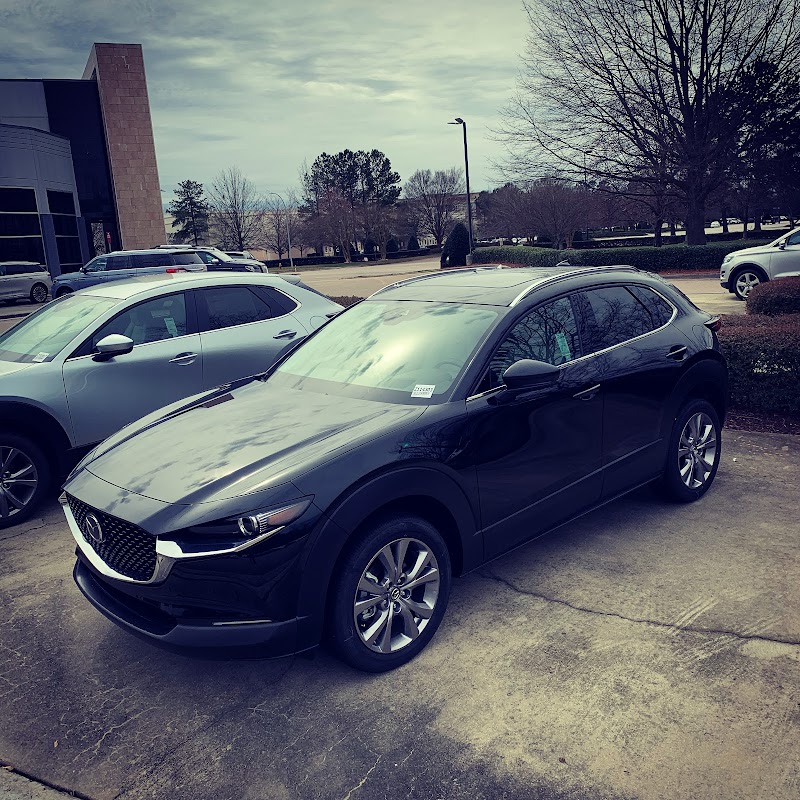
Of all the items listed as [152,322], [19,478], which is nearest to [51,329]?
[152,322]

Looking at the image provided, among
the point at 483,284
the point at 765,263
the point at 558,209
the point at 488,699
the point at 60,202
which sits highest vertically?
the point at 60,202

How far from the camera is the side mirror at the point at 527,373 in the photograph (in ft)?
11.8

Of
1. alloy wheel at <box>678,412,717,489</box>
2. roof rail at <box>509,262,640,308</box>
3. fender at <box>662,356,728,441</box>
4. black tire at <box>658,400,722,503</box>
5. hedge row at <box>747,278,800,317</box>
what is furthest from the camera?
hedge row at <box>747,278,800,317</box>

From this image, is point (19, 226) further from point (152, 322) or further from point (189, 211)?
point (189, 211)

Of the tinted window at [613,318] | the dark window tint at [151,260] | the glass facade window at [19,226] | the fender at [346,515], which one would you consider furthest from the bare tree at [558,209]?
the fender at [346,515]

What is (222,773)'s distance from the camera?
9.12ft

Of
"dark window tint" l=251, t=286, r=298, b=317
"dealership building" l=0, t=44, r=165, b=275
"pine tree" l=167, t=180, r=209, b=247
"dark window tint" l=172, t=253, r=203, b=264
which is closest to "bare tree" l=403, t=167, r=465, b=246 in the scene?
"pine tree" l=167, t=180, r=209, b=247

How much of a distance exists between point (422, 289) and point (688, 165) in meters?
26.0

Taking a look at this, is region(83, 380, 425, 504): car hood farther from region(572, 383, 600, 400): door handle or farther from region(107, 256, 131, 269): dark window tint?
region(107, 256, 131, 269): dark window tint

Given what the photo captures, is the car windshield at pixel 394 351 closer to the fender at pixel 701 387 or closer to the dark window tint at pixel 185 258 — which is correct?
the fender at pixel 701 387

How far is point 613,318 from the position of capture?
180 inches

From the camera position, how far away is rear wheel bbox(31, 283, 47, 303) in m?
27.6

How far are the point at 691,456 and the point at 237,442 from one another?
3.25m

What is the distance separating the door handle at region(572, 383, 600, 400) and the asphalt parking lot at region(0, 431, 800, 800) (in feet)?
3.33
